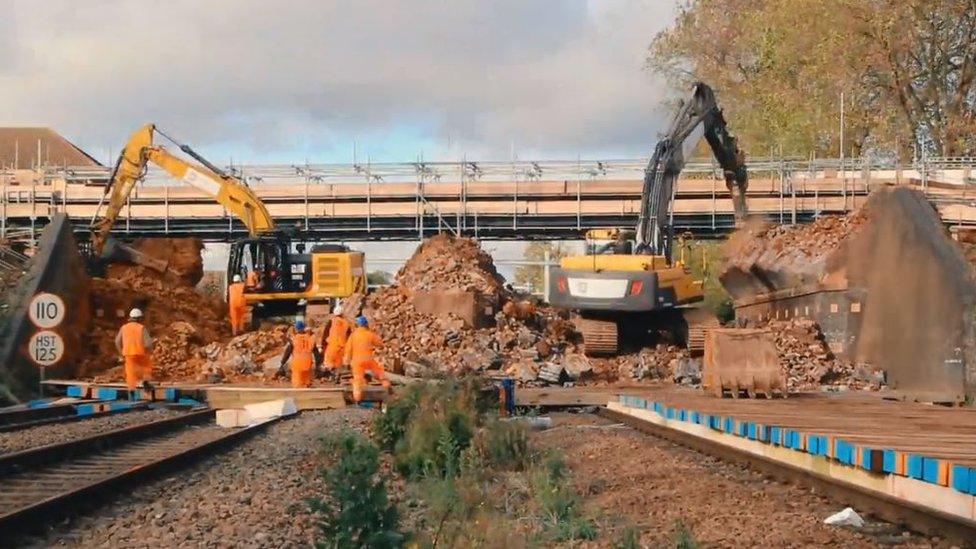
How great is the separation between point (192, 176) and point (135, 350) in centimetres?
1280

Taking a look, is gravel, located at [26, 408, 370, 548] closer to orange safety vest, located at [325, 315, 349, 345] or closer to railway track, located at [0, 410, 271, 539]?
railway track, located at [0, 410, 271, 539]

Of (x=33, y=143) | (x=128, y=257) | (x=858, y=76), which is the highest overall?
(x=33, y=143)

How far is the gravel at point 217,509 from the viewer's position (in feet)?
28.5

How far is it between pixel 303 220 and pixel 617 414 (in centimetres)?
2273

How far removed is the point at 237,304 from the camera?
110 ft

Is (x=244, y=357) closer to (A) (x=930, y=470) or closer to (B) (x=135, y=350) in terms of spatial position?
(B) (x=135, y=350)

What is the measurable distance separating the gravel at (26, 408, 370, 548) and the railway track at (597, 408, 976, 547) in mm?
3898

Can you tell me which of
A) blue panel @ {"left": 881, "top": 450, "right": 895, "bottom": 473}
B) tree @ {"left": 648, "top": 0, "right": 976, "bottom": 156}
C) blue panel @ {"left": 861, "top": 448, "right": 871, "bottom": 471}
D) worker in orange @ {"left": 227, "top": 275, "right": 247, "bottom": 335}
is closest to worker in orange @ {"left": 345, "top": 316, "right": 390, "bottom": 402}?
blue panel @ {"left": 861, "top": 448, "right": 871, "bottom": 471}

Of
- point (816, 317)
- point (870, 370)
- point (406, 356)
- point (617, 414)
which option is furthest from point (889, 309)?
point (406, 356)

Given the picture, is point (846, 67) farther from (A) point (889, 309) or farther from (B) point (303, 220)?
(A) point (889, 309)

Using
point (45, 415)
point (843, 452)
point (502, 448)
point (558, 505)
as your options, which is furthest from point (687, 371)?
point (558, 505)

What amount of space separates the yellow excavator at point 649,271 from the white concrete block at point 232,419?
1079 cm

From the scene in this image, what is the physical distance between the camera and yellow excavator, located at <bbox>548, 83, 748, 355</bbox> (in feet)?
91.4

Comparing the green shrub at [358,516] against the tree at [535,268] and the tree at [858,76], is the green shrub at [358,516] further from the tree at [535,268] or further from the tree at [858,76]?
the tree at [535,268]
